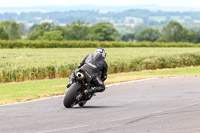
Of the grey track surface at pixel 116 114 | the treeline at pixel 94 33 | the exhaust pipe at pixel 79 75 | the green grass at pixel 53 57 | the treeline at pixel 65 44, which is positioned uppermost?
the exhaust pipe at pixel 79 75

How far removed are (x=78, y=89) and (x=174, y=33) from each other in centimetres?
16240

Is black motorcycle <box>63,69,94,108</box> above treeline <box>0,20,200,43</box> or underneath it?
above

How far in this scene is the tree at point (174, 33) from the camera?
169 meters

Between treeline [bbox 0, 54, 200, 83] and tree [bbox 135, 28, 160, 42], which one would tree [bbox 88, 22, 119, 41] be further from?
treeline [bbox 0, 54, 200, 83]

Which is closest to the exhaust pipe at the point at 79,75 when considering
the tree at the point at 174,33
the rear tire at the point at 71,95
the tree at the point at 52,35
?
the rear tire at the point at 71,95

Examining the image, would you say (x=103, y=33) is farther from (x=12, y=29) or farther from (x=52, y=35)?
(x=12, y=29)

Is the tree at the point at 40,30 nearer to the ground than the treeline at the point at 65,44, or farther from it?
nearer to the ground

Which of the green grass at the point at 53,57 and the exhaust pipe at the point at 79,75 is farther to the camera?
the green grass at the point at 53,57

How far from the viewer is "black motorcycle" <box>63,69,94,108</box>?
41.0ft

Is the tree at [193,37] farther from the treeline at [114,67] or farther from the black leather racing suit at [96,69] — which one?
the black leather racing suit at [96,69]

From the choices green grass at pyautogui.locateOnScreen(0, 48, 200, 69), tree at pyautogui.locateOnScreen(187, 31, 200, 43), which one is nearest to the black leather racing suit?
green grass at pyautogui.locateOnScreen(0, 48, 200, 69)

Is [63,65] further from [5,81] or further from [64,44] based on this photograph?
[64,44]

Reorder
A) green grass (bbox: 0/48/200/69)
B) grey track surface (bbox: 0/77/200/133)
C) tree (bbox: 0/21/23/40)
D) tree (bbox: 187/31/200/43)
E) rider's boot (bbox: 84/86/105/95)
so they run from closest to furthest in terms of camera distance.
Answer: grey track surface (bbox: 0/77/200/133), rider's boot (bbox: 84/86/105/95), green grass (bbox: 0/48/200/69), tree (bbox: 187/31/200/43), tree (bbox: 0/21/23/40)

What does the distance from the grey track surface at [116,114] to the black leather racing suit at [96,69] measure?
2.31 ft
